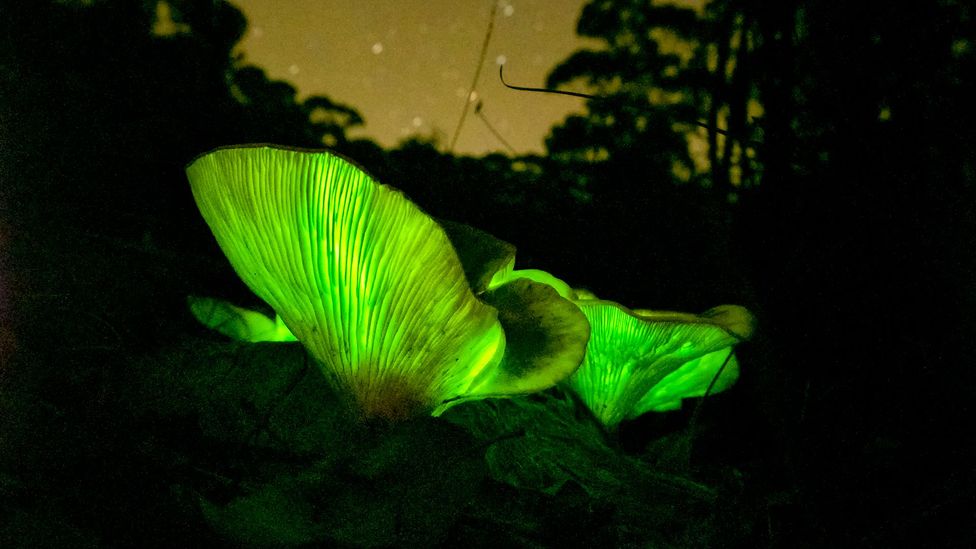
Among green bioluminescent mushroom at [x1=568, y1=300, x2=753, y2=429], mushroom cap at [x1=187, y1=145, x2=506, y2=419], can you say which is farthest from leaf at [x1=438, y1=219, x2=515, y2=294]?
green bioluminescent mushroom at [x1=568, y1=300, x2=753, y2=429]

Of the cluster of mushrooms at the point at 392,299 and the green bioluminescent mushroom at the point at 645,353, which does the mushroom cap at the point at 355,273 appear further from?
the green bioluminescent mushroom at the point at 645,353

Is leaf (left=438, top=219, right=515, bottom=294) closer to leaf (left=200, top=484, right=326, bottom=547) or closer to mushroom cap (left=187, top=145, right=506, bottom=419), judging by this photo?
mushroom cap (left=187, top=145, right=506, bottom=419)

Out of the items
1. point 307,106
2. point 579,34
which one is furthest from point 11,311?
point 579,34

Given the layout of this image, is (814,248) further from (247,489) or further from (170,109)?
(170,109)

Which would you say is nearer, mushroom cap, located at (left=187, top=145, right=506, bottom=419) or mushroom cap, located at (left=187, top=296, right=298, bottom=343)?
mushroom cap, located at (left=187, top=145, right=506, bottom=419)

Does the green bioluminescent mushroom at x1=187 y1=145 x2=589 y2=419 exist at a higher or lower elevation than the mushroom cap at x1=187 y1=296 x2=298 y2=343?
higher

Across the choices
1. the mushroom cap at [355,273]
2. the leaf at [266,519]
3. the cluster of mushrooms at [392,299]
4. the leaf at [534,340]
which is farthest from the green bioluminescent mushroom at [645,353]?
the leaf at [266,519]

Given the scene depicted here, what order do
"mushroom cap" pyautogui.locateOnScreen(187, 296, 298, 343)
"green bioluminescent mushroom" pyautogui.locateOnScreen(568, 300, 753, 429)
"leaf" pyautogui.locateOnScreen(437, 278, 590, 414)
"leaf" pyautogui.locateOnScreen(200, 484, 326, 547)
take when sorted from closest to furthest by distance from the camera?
1. "leaf" pyautogui.locateOnScreen(200, 484, 326, 547)
2. "leaf" pyautogui.locateOnScreen(437, 278, 590, 414)
3. "green bioluminescent mushroom" pyautogui.locateOnScreen(568, 300, 753, 429)
4. "mushroom cap" pyautogui.locateOnScreen(187, 296, 298, 343)

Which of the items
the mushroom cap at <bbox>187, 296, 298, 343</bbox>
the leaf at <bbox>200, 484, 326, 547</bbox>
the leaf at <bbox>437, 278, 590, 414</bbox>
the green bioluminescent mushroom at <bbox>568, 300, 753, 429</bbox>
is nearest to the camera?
the leaf at <bbox>200, 484, 326, 547</bbox>
